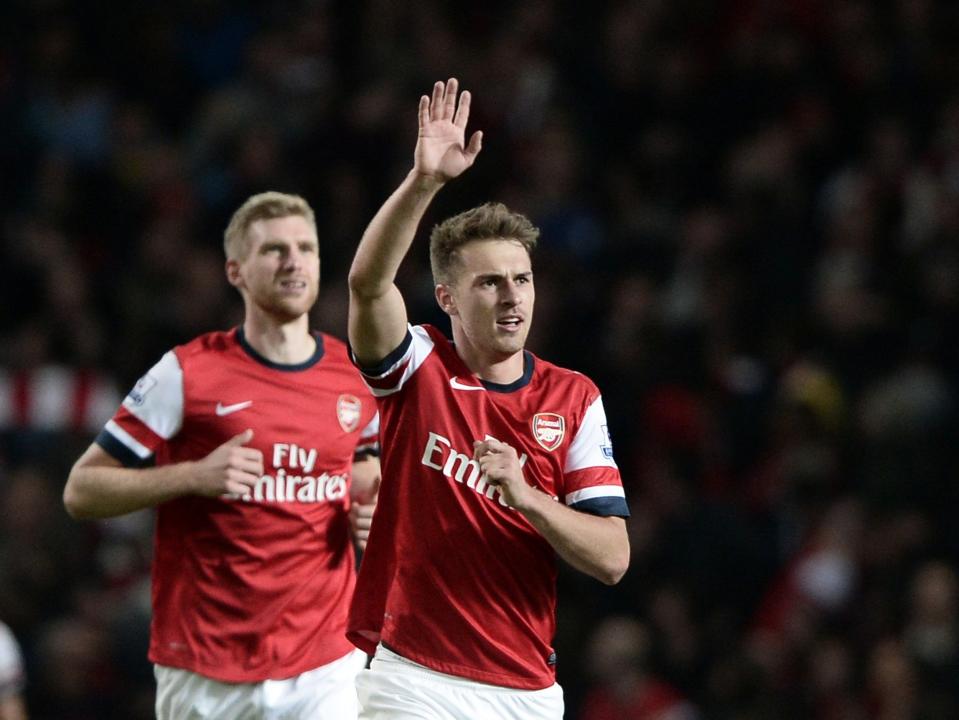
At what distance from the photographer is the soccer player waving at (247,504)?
5.30 metres

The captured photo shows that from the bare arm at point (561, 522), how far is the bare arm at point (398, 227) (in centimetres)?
42

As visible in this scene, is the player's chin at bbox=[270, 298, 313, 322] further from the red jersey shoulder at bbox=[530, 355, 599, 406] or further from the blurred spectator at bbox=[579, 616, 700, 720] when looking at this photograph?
the blurred spectator at bbox=[579, 616, 700, 720]

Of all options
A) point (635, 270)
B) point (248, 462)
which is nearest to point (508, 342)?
point (248, 462)

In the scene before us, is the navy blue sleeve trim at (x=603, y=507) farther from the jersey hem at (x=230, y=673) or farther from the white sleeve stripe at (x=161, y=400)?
the white sleeve stripe at (x=161, y=400)

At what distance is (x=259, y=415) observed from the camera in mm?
5473

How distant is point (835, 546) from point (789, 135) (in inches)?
117

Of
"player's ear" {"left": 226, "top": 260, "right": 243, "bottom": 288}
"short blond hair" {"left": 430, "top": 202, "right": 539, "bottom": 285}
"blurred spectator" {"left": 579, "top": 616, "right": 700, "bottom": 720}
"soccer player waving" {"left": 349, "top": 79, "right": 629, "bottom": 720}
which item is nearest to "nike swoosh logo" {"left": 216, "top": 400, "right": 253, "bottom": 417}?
"player's ear" {"left": 226, "top": 260, "right": 243, "bottom": 288}

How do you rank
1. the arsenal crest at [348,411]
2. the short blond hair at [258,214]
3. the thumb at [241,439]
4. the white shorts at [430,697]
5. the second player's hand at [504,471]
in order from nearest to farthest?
the second player's hand at [504,471] → the white shorts at [430,697] → the thumb at [241,439] → the arsenal crest at [348,411] → the short blond hair at [258,214]

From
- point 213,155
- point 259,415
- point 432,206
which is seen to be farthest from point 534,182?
point 259,415

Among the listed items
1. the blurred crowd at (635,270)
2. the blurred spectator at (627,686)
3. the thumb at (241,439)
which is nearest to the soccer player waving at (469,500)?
the thumb at (241,439)

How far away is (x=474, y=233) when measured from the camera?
466cm

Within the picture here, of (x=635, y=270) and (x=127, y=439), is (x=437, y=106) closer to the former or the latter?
(x=127, y=439)

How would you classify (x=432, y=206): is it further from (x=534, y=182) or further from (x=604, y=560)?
(x=604, y=560)

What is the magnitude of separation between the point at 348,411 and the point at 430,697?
4.65ft
